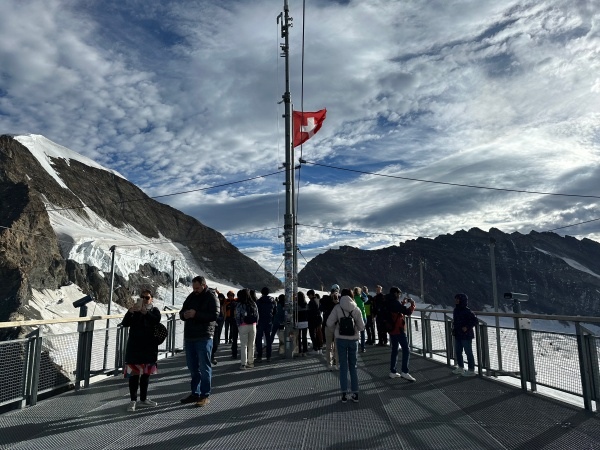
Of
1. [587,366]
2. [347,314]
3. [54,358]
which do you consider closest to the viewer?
[587,366]

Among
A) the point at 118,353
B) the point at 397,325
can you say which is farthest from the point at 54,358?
the point at 397,325

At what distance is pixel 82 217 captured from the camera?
85.2m

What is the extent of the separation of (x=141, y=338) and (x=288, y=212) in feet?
21.9

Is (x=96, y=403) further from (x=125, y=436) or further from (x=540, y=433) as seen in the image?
(x=540, y=433)

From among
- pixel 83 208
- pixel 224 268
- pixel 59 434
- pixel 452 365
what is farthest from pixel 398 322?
pixel 224 268

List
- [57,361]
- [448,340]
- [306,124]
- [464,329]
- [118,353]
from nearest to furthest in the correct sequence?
1. [57,361]
2. [464,329]
3. [118,353]
4. [448,340]
5. [306,124]

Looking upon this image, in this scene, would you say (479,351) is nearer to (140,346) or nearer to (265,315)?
(265,315)

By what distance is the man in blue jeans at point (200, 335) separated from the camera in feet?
22.0

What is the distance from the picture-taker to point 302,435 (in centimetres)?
524

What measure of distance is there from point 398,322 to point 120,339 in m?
5.66

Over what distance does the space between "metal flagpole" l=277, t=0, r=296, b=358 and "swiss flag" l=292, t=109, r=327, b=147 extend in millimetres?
722

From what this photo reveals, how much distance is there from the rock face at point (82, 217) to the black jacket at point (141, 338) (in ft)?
140

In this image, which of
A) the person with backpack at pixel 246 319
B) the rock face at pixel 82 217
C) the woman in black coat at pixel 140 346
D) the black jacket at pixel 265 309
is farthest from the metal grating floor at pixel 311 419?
the rock face at pixel 82 217

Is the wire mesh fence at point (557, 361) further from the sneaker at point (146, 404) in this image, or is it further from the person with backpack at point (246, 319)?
the sneaker at point (146, 404)
